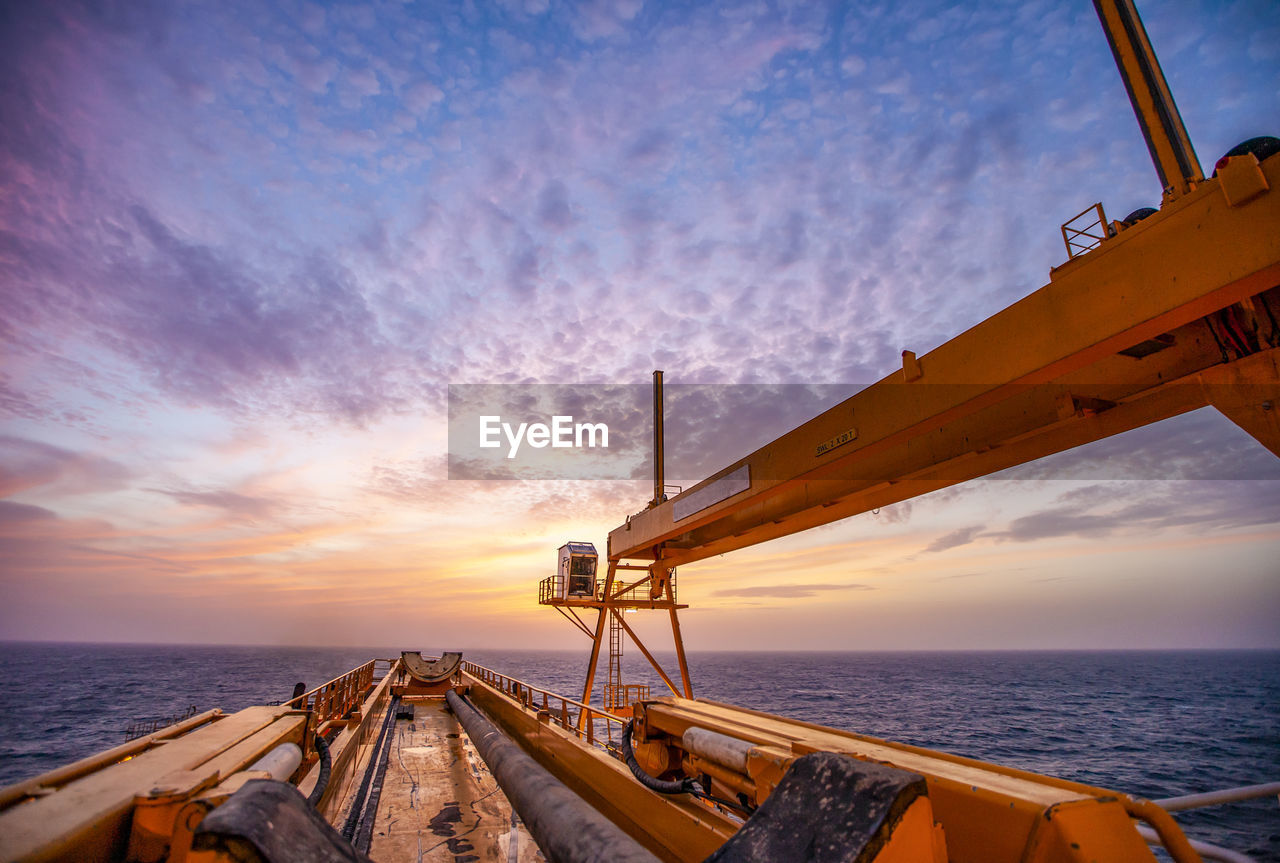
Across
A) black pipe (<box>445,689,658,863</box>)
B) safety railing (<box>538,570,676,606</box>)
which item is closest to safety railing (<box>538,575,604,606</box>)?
safety railing (<box>538,570,676,606</box>)

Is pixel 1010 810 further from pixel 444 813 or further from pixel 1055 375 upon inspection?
pixel 444 813

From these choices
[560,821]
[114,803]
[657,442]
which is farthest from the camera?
[657,442]

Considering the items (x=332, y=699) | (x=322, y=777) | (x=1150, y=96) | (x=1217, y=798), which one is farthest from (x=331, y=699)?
(x=1150, y=96)

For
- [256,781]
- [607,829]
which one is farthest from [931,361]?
[256,781]

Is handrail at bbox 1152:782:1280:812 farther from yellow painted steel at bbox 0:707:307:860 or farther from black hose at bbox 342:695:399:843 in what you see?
black hose at bbox 342:695:399:843

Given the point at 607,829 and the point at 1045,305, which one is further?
the point at 1045,305

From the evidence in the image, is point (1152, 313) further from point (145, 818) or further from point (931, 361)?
point (145, 818)

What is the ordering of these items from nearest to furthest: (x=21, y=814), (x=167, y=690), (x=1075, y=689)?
(x=21, y=814)
(x=167, y=690)
(x=1075, y=689)

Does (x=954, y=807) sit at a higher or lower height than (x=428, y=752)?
higher
